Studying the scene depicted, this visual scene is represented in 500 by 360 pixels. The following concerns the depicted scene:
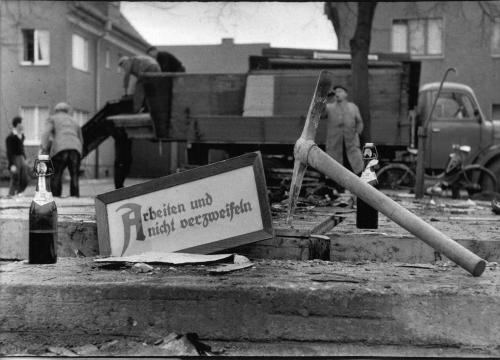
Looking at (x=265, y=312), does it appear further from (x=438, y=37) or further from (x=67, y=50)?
(x=67, y=50)

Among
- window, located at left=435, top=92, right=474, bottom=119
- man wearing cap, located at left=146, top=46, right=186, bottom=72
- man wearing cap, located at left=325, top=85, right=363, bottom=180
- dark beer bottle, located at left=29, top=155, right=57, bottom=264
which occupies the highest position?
man wearing cap, located at left=146, top=46, right=186, bottom=72

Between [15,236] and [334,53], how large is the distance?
32.0 ft

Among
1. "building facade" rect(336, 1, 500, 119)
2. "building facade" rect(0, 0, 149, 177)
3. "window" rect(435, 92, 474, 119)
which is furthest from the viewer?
Result: "building facade" rect(336, 1, 500, 119)

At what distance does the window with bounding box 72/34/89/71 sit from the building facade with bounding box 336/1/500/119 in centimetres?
870

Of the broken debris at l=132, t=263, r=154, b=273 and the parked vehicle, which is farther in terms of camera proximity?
the parked vehicle

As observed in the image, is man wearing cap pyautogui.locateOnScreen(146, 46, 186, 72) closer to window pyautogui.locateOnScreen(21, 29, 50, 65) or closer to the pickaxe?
the pickaxe

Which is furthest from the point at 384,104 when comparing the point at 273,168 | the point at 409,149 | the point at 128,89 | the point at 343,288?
the point at 343,288

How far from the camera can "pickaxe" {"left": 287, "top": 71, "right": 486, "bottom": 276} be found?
2.99 m

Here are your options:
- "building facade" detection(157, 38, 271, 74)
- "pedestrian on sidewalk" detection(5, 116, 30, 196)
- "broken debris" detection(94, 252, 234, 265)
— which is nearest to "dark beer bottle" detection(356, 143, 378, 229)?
"broken debris" detection(94, 252, 234, 265)

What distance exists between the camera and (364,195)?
3.24 m

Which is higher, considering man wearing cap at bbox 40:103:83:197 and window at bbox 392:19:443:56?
window at bbox 392:19:443:56

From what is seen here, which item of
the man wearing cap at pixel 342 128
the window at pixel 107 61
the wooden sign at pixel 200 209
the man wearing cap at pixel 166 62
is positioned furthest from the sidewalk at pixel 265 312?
the window at pixel 107 61

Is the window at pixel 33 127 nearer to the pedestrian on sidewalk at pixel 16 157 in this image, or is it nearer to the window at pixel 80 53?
the window at pixel 80 53

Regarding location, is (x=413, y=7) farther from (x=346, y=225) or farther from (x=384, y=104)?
(x=346, y=225)
